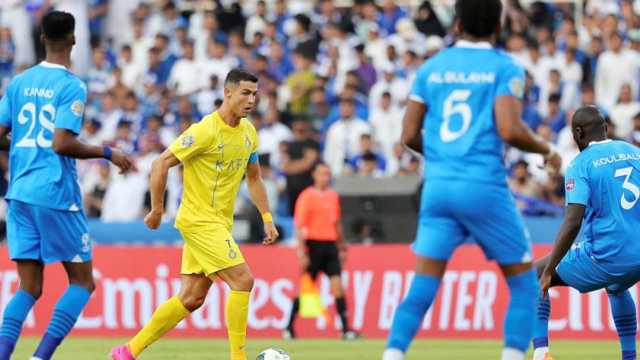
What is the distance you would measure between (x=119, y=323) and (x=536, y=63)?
353 inches

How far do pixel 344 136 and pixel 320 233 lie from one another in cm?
465

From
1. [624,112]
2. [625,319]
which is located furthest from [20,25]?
[625,319]

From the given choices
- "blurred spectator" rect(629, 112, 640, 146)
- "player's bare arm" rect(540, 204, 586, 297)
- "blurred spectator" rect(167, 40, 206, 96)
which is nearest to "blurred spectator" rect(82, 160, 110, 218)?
"blurred spectator" rect(167, 40, 206, 96)

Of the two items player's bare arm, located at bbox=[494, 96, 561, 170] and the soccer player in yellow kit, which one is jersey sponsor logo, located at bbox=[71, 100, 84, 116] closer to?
the soccer player in yellow kit

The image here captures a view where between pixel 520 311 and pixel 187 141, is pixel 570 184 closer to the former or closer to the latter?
pixel 520 311

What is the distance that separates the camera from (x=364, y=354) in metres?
16.6

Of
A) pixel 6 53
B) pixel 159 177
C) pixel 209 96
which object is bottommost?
pixel 159 177

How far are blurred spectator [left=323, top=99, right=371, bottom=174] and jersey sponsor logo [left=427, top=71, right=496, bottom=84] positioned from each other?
48.8ft

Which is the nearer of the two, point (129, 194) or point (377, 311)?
point (377, 311)

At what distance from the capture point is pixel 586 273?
12.4 m

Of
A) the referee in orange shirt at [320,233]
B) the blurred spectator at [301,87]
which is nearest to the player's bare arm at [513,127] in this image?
the referee in orange shirt at [320,233]

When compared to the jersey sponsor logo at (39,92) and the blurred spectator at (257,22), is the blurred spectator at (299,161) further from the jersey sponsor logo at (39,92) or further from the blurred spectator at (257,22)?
the jersey sponsor logo at (39,92)

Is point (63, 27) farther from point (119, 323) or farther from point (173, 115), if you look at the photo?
point (173, 115)

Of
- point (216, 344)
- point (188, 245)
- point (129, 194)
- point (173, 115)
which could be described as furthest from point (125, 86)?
point (188, 245)
